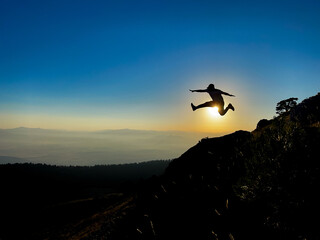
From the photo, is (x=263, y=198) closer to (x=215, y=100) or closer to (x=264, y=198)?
(x=264, y=198)

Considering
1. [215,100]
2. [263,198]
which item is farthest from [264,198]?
[215,100]

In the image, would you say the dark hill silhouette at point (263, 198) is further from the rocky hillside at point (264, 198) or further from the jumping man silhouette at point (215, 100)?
the jumping man silhouette at point (215, 100)

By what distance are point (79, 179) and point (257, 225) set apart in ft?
653

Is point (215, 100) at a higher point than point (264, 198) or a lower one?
higher

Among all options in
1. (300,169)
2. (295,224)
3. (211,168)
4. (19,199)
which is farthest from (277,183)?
(19,199)

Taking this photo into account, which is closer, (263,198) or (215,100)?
(263,198)

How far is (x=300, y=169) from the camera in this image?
740cm

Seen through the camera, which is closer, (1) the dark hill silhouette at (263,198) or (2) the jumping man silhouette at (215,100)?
(1) the dark hill silhouette at (263,198)

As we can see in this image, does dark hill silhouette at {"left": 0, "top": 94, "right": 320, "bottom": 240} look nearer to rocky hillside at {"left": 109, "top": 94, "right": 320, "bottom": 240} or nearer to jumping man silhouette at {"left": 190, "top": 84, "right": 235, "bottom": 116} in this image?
rocky hillside at {"left": 109, "top": 94, "right": 320, "bottom": 240}

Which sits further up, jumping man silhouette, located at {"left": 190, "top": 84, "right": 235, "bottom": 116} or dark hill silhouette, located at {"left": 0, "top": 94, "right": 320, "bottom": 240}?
jumping man silhouette, located at {"left": 190, "top": 84, "right": 235, "bottom": 116}

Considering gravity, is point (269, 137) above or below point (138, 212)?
above

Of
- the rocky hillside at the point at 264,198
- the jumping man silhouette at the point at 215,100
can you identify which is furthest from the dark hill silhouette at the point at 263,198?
the jumping man silhouette at the point at 215,100

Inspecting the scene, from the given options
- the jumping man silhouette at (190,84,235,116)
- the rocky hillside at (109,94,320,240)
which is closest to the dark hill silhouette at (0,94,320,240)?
the rocky hillside at (109,94,320,240)

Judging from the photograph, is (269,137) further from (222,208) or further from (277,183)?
(222,208)
